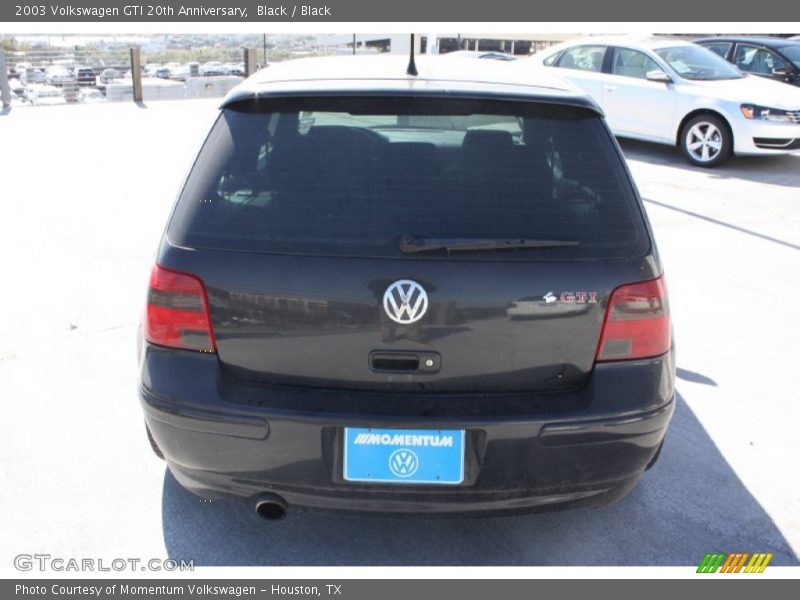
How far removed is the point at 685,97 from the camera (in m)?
10.2

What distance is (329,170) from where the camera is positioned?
7.95 feet

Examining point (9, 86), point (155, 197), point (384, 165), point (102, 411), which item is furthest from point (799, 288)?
point (9, 86)

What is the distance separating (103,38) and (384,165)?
1961 centimetres

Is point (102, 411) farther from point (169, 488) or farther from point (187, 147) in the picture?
point (187, 147)

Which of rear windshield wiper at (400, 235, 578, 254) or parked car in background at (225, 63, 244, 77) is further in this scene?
parked car in background at (225, 63, 244, 77)

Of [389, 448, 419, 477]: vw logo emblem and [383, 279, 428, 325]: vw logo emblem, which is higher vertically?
[383, 279, 428, 325]: vw logo emblem

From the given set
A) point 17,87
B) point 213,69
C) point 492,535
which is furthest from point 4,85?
point 492,535

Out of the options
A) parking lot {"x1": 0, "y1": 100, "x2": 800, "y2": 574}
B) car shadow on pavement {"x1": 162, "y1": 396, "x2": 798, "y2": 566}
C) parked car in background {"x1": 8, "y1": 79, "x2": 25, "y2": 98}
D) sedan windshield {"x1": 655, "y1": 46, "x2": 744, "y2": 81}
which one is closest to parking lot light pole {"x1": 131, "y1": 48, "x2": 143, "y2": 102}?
parked car in background {"x1": 8, "y1": 79, "x2": 25, "y2": 98}

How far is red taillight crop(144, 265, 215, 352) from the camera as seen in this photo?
239 centimetres

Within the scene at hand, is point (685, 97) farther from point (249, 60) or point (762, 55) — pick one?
point (249, 60)

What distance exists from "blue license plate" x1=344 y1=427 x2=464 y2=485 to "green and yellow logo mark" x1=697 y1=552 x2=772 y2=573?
111 cm

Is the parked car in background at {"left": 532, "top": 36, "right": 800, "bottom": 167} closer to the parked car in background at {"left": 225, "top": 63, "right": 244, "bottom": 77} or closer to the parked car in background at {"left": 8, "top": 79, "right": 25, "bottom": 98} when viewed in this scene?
the parked car in background at {"left": 8, "top": 79, "right": 25, "bottom": 98}

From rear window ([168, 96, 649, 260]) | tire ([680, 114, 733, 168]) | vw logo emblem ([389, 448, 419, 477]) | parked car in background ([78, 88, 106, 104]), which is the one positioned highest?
rear window ([168, 96, 649, 260])
